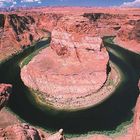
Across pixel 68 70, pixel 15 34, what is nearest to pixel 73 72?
pixel 68 70

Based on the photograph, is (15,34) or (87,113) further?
(15,34)

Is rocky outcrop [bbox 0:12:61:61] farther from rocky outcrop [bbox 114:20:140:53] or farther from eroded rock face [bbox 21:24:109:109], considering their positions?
rocky outcrop [bbox 114:20:140:53]

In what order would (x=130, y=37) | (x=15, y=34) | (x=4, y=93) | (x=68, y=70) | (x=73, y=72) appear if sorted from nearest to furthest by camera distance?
(x=4, y=93) → (x=73, y=72) → (x=68, y=70) → (x=15, y=34) → (x=130, y=37)

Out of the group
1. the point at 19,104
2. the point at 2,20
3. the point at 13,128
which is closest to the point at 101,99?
the point at 19,104

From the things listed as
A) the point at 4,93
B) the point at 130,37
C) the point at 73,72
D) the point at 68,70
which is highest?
the point at 130,37

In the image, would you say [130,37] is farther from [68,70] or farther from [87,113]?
[87,113]

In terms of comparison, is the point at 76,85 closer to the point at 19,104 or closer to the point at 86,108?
the point at 86,108

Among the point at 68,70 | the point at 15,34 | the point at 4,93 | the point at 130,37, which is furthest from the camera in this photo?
the point at 130,37

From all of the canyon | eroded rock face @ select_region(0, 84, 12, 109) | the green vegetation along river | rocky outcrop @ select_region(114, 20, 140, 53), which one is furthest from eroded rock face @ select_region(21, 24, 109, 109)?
rocky outcrop @ select_region(114, 20, 140, 53)

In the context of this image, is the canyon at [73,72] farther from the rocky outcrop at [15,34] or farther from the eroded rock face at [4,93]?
the rocky outcrop at [15,34]

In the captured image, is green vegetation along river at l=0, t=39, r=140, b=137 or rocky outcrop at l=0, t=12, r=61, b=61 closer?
green vegetation along river at l=0, t=39, r=140, b=137

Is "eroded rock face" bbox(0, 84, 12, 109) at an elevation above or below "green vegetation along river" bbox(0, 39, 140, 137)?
above
